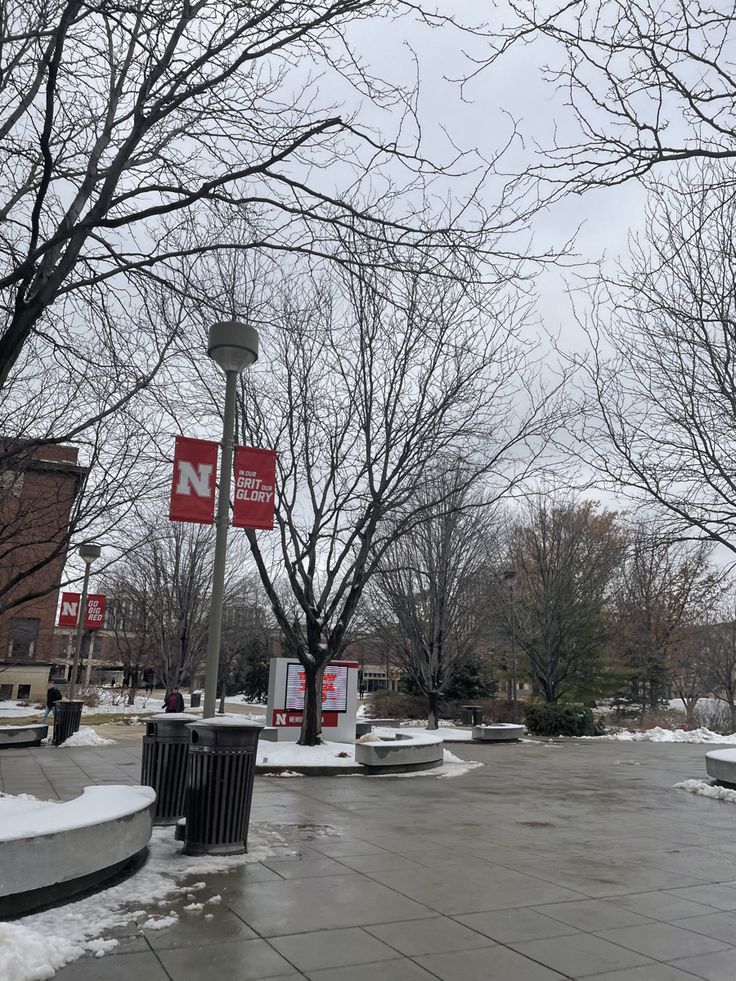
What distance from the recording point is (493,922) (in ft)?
16.6

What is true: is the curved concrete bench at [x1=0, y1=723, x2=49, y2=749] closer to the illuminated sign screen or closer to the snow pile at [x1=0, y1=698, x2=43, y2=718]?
the illuminated sign screen

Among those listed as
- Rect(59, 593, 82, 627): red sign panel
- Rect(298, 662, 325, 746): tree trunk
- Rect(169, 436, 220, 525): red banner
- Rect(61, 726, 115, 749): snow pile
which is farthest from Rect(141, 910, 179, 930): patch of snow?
Rect(59, 593, 82, 627): red sign panel

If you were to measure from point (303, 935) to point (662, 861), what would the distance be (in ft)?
13.8

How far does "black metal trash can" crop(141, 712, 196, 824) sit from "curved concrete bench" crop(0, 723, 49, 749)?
11.5 m

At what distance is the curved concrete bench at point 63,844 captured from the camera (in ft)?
15.6

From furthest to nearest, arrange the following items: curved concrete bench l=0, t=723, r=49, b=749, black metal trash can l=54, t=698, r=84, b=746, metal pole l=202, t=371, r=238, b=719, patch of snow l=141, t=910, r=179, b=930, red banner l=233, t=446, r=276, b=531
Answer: black metal trash can l=54, t=698, r=84, b=746 → curved concrete bench l=0, t=723, r=49, b=749 → red banner l=233, t=446, r=276, b=531 → metal pole l=202, t=371, r=238, b=719 → patch of snow l=141, t=910, r=179, b=930

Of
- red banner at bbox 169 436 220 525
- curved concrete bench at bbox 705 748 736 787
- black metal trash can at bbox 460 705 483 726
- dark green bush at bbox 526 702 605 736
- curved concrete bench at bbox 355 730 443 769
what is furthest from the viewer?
black metal trash can at bbox 460 705 483 726

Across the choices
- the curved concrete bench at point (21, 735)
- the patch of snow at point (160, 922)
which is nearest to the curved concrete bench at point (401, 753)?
the curved concrete bench at point (21, 735)

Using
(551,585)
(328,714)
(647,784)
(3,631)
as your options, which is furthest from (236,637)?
(647,784)

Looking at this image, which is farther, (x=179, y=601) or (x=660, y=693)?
(x=660, y=693)

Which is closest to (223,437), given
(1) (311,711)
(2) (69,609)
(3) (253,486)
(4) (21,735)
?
(3) (253,486)

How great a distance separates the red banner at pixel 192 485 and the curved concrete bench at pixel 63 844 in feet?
9.36

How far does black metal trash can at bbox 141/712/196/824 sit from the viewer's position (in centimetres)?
783

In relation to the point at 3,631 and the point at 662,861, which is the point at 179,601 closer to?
the point at 3,631
